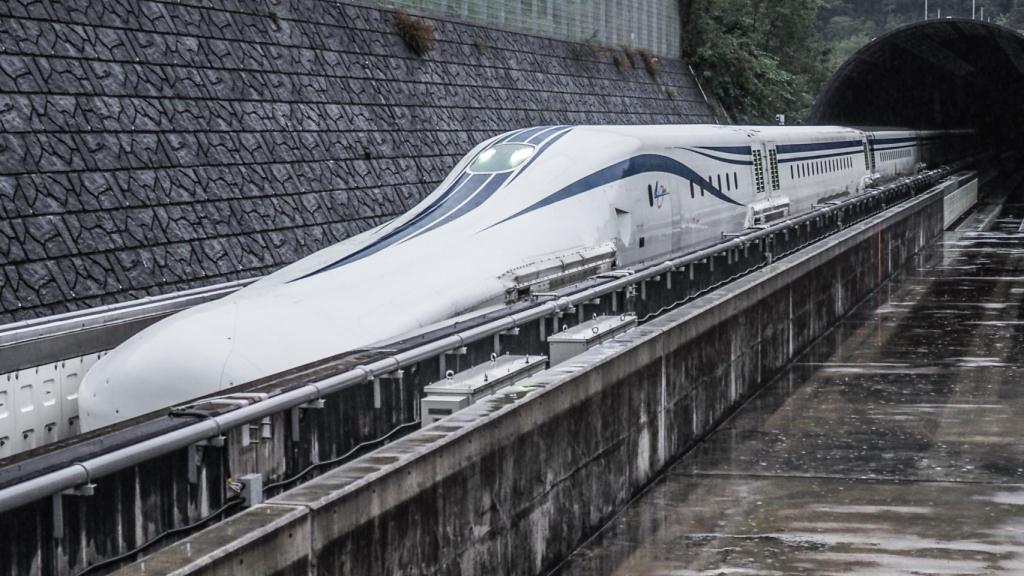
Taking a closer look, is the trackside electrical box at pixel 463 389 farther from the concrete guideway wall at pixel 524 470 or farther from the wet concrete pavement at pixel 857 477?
the wet concrete pavement at pixel 857 477

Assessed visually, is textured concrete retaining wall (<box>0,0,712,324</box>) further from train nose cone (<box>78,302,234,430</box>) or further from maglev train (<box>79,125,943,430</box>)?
train nose cone (<box>78,302,234,430</box>)

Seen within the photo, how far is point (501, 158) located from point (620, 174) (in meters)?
1.86

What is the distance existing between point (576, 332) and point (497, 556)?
3.81 metres

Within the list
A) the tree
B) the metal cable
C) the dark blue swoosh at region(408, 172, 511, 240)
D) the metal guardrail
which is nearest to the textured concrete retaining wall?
the dark blue swoosh at region(408, 172, 511, 240)

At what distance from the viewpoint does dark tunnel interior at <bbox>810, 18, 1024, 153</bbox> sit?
212 feet

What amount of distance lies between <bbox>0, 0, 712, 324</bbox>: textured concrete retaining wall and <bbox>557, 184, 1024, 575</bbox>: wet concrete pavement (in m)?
10.1

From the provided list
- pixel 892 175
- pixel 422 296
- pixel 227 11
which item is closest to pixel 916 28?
pixel 892 175

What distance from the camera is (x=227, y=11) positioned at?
28109 mm

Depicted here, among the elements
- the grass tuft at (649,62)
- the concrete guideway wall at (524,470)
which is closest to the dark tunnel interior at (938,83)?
the grass tuft at (649,62)

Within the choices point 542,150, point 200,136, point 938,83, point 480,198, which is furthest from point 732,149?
point 938,83

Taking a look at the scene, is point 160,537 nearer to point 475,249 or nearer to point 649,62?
point 475,249

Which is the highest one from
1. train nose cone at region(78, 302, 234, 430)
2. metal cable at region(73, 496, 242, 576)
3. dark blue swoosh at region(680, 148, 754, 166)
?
dark blue swoosh at region(680, 148, 754, 166)

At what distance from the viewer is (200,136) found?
25500 mm

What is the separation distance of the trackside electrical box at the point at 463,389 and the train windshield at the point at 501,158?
871 centimetres
